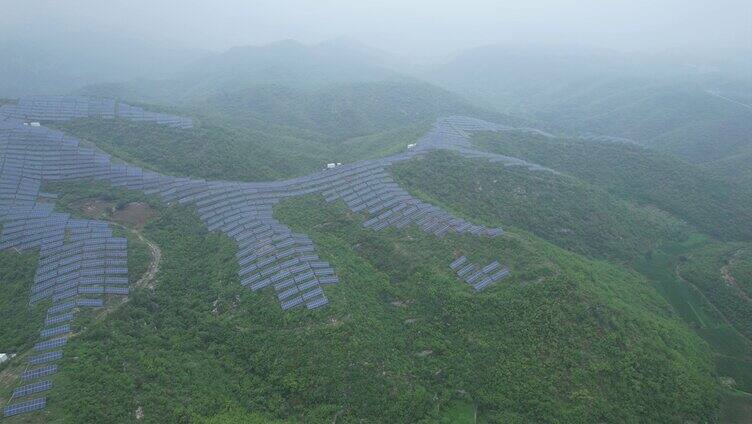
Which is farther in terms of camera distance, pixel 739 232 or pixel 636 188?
pixel 636 188

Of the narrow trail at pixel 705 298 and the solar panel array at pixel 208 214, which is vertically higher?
the solar panel array at pixel 208 214

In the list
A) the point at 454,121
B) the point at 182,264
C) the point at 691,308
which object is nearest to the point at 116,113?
the point at 182,264

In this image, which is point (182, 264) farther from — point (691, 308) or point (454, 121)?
point (454, 121)

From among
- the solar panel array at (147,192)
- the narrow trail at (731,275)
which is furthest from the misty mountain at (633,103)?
the solar panel array at (147,192)

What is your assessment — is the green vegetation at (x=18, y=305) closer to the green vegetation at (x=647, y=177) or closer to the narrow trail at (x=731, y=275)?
the green vegetation at (x=647, y=177)

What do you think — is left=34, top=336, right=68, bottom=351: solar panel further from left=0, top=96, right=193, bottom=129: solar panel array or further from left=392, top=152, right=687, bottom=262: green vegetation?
left=0, top=96, right=193, bottom=129: solar panel array
